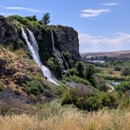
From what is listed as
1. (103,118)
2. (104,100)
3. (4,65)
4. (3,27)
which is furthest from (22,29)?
(103,118)

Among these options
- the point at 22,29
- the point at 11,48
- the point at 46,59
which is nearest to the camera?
the point at 11,48

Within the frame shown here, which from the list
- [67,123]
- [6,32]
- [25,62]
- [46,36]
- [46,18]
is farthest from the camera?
[46,18]

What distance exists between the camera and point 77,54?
8131cm

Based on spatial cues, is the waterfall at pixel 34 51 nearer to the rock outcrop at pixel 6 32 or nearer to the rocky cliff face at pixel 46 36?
the rocky cliff face at pixel 46 36

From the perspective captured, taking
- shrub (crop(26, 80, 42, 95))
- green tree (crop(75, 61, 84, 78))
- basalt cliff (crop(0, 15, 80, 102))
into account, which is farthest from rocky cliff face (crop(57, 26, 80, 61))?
shrub (crop(26, 80, 42, 95))

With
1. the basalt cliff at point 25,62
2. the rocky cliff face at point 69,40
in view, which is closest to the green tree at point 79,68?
the basalt cliff at point 25,62

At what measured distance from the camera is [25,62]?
4259cm

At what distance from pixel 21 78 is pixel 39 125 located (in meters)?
31.1

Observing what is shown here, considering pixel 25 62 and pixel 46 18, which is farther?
pixel 46 18

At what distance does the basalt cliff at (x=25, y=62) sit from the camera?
3550 cm

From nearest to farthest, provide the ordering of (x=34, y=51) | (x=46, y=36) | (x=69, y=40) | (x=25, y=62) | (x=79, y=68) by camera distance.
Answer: (x=25, y=62) < (x=34, y=51) < (x=46, y=36) < (x=79, y=68) < (x=69, y=40)

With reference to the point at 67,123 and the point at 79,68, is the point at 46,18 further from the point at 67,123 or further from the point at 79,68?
the point at 67,123

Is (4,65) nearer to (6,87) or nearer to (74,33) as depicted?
(6,87)

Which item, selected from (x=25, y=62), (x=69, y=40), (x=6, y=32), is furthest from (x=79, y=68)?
(x=25, y=62)
